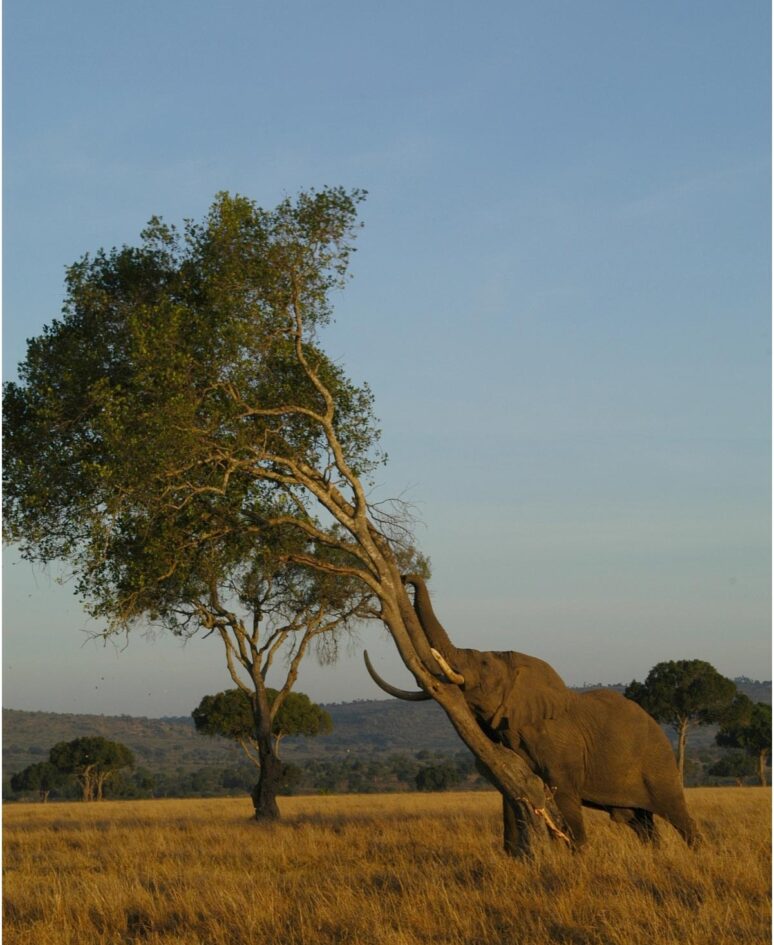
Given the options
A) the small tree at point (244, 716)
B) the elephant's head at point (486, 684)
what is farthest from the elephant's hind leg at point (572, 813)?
the small tree at point (244, 716)

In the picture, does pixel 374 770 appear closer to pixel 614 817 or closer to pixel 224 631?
pixel 224 631

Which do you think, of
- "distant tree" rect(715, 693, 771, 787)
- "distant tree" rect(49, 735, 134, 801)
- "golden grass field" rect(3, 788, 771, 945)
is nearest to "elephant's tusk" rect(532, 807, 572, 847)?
"golden grass field" rect(3, 788, 771, 945)

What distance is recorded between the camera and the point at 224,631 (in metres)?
30.6

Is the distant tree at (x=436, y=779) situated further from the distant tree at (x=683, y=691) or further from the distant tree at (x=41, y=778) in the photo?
the distant tree at (x=41, y=778)

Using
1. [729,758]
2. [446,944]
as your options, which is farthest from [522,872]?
[729,758]

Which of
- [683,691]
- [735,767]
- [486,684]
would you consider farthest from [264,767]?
[735,767]

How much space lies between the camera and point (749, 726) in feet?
224

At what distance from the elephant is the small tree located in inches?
1616

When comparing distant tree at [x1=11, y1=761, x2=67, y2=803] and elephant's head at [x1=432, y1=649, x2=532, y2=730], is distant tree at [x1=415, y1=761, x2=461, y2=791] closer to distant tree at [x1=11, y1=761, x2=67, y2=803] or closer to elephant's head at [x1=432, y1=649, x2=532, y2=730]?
distant tree at [x1=11, y1=761, x2=67, y2=803]

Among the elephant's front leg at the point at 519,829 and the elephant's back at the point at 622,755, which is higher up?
the elephant's back at the point at 622,755

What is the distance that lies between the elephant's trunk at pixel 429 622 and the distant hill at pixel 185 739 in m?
116

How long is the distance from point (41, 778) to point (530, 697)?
71.4 metres

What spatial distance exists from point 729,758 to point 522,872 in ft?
247

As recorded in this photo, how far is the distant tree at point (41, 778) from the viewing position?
81562 millimetres
